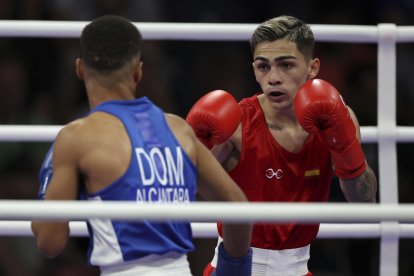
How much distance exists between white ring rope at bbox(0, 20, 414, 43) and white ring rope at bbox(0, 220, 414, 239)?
640mm

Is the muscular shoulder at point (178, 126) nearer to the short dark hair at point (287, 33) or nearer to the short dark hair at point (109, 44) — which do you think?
the short dark hair at point (109, 44)

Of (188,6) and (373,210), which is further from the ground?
(188,6)

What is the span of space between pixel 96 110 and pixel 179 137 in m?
→ 0.22

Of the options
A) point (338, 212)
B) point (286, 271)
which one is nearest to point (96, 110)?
point (338, 212)

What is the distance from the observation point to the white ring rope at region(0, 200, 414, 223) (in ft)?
5.69

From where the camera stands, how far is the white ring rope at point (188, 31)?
122 inches

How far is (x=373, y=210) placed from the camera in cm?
177

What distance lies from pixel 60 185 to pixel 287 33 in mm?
1124

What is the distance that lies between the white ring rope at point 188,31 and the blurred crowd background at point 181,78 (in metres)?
1.36

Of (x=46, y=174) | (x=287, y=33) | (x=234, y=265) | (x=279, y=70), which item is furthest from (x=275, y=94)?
(x=46, y=174)

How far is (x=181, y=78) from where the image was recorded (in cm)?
482

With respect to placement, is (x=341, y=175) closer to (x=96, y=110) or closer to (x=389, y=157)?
(x=389, y=157)

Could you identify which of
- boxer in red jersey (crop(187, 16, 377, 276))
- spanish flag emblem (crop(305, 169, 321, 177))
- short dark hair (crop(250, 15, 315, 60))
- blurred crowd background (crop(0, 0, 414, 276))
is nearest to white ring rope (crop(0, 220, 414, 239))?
boxer in red jersey (crop(187, 16, 377, 276))

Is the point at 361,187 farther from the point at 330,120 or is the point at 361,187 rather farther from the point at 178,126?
the point at 178,126
